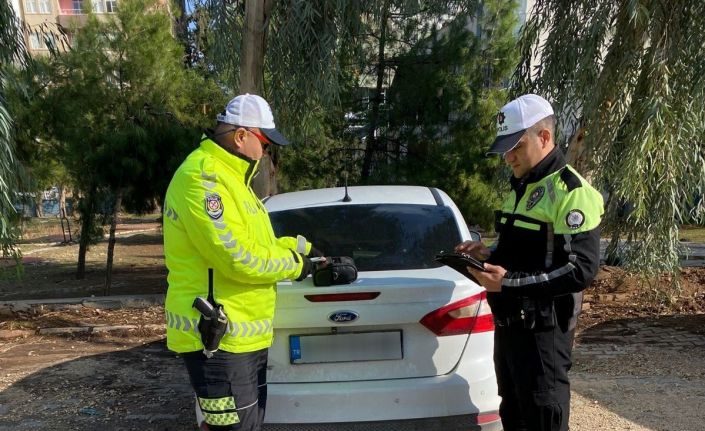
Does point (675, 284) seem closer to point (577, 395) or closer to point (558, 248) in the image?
point (577, 395)

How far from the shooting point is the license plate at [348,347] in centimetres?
265

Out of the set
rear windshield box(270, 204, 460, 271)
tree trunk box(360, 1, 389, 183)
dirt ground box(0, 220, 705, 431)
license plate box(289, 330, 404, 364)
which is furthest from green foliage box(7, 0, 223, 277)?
license plate box(289, 330, 404, 364)

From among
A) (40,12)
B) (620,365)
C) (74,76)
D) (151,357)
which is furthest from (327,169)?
(40,12)

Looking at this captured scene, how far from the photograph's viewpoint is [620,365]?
15.0 ft

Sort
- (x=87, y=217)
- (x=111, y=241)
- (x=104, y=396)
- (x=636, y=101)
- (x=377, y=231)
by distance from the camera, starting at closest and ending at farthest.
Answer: (x=377, y=231), (x=104, y=396), (x=636, y=101), (x=111, y=241), (x=87, y=217)

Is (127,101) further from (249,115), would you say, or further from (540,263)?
(540,263)

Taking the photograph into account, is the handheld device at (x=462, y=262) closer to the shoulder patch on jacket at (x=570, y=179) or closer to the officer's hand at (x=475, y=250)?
the officer's hand at (x=475, y=250)

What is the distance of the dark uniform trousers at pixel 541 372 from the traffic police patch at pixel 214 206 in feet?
4.17

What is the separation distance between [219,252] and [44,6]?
42877mm

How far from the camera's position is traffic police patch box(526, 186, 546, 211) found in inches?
86.5

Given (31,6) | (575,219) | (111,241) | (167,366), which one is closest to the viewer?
(575,219)

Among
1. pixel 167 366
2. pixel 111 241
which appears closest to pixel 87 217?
pixel 111 241

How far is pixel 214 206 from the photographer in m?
2.09

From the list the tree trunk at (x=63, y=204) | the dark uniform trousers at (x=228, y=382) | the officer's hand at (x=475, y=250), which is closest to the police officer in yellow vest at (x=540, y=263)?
the officer's hand at (x=475, y=250)
